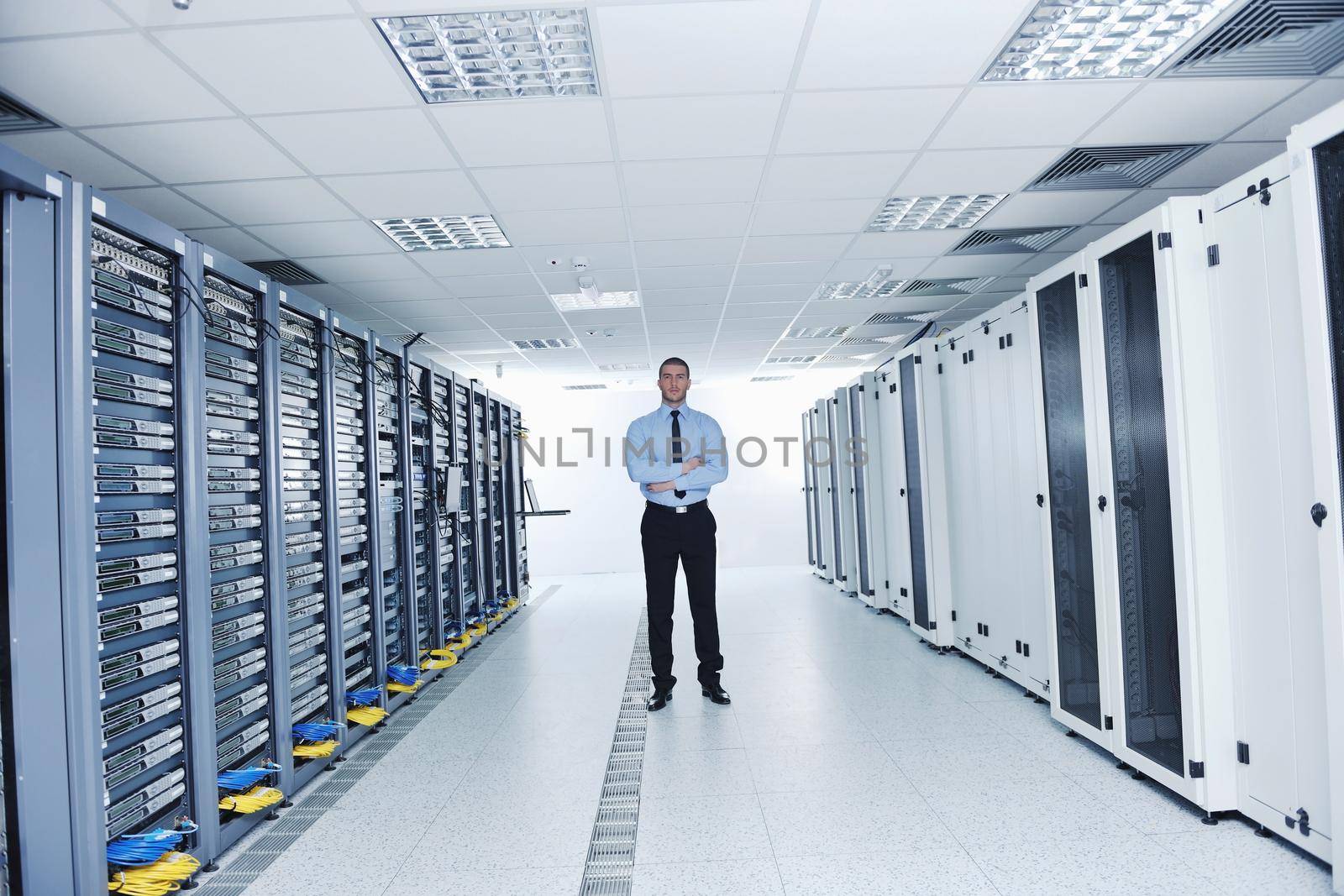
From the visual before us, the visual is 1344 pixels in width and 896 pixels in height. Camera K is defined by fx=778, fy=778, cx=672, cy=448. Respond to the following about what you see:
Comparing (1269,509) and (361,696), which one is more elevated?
(1269,509)

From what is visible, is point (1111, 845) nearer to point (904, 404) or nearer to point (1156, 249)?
point (1156, 249)

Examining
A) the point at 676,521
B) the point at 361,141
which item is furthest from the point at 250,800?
the point at 361,141

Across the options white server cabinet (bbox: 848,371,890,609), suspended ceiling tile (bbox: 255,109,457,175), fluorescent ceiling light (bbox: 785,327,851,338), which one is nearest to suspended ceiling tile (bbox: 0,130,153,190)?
suspended ceiling tile (bbox: 255,109,457,175)

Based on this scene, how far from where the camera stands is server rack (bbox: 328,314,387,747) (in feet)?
11.5

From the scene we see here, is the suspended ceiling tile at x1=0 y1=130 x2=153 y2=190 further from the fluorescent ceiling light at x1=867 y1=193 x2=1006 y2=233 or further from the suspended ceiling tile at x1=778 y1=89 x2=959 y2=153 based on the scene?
the fluorescent ceiling light at x1=867 y1=193 x2=1006 y2=233

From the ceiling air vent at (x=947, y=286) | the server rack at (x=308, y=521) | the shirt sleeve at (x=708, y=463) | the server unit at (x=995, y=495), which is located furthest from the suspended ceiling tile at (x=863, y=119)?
the ceiling air vent at (x=947, y=286)

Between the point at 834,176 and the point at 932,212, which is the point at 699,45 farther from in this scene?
the point at 932,212

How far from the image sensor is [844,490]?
7.70 m

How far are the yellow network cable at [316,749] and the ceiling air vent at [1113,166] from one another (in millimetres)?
4228

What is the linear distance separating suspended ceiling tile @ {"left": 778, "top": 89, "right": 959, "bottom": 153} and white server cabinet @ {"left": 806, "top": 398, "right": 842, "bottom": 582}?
15.7 ft

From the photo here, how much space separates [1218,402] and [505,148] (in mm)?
2856

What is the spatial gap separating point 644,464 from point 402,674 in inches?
64.8

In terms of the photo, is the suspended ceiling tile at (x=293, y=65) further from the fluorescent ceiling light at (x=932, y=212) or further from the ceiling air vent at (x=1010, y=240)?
the ceiling air vent at (x=1010, y=240)

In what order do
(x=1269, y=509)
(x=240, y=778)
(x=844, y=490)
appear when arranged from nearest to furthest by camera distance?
(x=1269, y=509), (x=240, y=778), (x=844, y=490)
